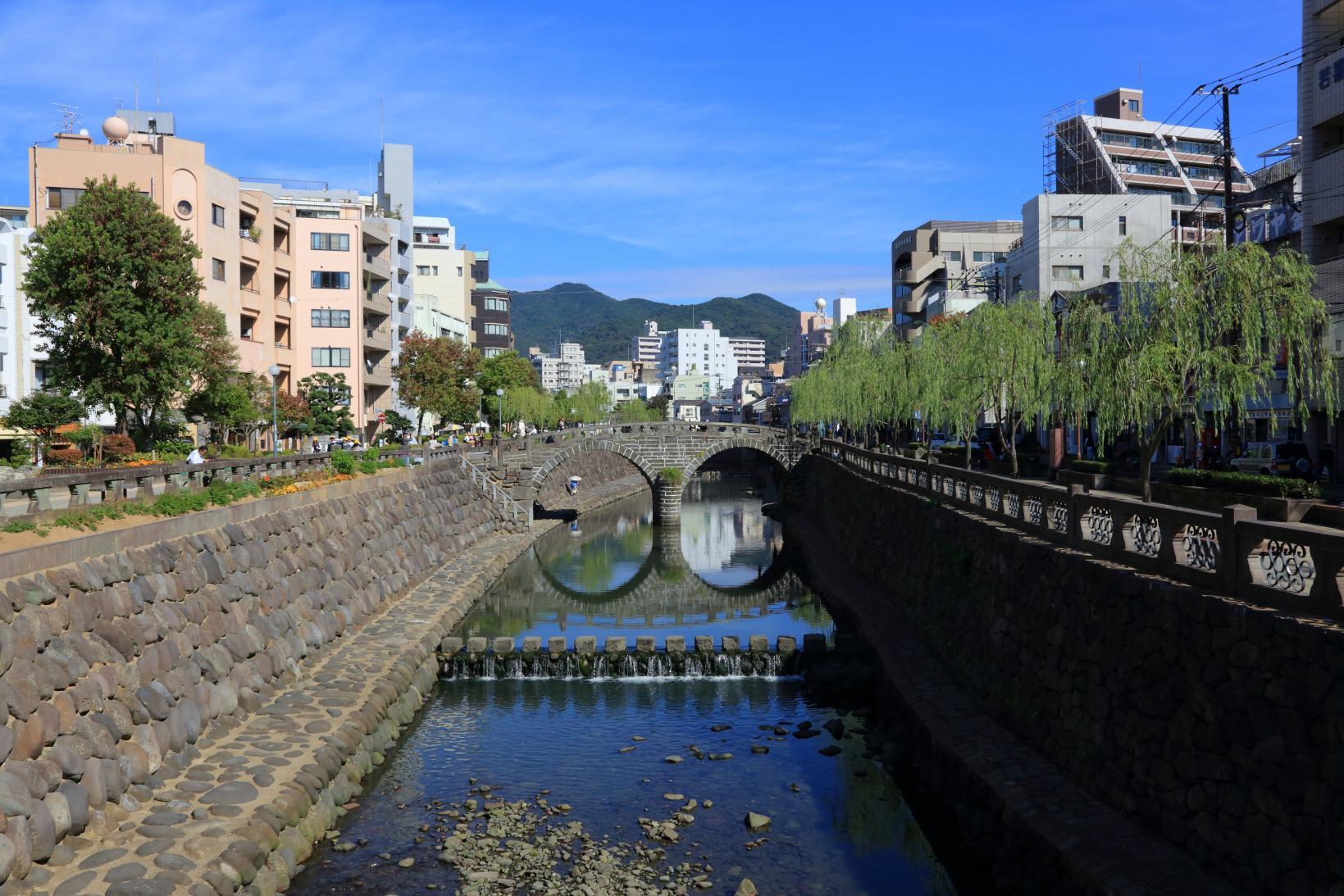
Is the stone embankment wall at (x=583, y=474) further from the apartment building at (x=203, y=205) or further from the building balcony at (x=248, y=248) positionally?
the building balcony at (x=248, y=248)

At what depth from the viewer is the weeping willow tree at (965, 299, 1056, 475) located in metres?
30.0

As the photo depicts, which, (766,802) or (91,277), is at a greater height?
(91,277)

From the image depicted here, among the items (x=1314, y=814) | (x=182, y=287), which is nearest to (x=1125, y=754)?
(x=1314, y=814)

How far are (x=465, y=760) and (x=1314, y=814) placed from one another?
13988 millimetres

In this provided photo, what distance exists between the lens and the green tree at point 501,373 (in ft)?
258

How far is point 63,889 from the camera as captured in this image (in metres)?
10.9

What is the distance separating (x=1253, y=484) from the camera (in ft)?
62.4

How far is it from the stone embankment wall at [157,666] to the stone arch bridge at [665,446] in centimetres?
2958

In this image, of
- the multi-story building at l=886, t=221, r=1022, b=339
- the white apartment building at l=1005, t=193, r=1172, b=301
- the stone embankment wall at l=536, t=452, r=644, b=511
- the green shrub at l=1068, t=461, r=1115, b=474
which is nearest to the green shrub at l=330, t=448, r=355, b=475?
the green shrub at l=1068, t=461, r=1115, b=474

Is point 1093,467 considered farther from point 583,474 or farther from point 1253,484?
point 583,474

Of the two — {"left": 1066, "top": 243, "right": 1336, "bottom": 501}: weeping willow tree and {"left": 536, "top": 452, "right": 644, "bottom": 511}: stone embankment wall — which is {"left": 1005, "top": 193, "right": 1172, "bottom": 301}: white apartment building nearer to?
{"left": 536, "top": 452, "right": 644, "bottom": 511}: stone embankment wall

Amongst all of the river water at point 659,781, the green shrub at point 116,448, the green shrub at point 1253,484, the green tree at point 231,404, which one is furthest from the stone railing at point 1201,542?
the green tree at point 231,404

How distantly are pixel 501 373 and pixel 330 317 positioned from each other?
22.5 meters

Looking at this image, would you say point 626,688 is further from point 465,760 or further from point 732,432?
point 732,432
